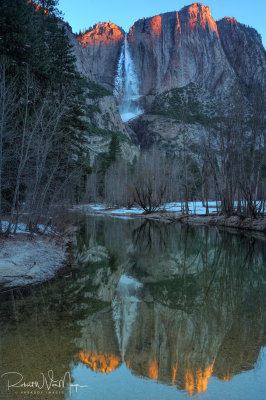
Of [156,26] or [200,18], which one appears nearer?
[200,18]

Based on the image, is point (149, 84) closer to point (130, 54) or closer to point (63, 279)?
point (130, 54)

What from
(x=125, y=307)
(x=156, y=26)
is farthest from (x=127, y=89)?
(x=125, y=307)

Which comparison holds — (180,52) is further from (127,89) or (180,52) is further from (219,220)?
(219,220)

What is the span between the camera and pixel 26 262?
30.8ft

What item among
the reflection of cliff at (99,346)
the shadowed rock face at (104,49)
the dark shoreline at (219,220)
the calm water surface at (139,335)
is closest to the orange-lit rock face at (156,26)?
the shadowed rock face at (104,49)

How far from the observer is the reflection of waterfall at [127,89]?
130125 mm

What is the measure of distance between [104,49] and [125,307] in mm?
153543

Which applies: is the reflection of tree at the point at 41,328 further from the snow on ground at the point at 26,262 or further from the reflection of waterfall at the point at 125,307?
the snow on ground at the point at 26,262

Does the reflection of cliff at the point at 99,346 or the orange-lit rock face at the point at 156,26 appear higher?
the orange-lit rock face at the point at 156,26

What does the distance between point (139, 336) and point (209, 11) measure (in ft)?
553

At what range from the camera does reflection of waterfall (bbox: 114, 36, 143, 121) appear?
130m

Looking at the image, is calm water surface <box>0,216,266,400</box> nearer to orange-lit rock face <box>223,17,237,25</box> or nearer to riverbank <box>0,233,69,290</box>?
riverbank <box>0,233,69,290</box>

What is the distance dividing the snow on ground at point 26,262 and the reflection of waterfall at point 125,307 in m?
2.24

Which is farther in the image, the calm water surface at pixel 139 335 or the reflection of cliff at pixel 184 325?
the reflection of cliff at pixel 184 325
